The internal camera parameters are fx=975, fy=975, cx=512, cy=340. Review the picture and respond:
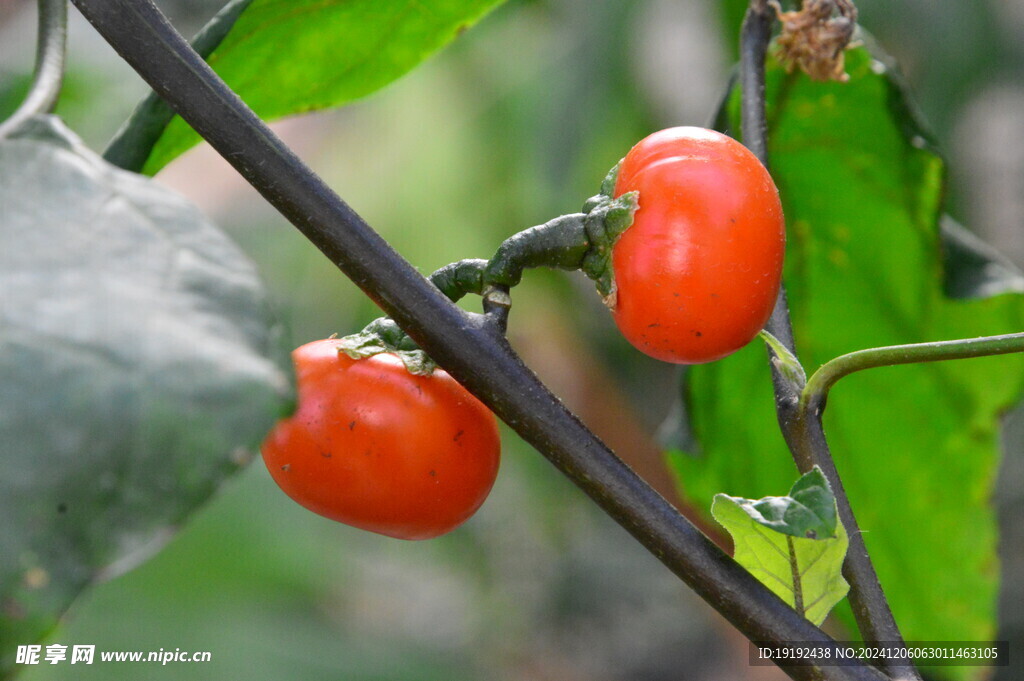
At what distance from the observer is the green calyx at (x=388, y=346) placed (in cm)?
40

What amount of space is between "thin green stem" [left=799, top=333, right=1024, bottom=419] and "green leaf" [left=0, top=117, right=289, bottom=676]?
0.20m

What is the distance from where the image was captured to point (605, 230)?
0.37 metres

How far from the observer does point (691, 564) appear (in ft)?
1.04

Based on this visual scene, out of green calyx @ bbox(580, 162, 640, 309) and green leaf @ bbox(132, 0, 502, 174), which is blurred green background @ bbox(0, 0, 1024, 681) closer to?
green leaf @ bbox(132, 0, 502, 174)

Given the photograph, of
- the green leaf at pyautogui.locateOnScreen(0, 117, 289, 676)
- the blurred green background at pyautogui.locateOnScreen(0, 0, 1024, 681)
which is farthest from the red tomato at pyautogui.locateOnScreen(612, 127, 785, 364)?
the blurred green background at pyautogui.locateOnScreen(0, 0, 1024, 681)

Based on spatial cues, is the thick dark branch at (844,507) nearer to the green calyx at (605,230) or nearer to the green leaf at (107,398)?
the green calyx at (605,230)

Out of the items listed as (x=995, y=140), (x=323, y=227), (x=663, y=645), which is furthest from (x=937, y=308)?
(x=995, y=140)

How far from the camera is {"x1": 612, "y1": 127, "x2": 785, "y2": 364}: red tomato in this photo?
0.35m

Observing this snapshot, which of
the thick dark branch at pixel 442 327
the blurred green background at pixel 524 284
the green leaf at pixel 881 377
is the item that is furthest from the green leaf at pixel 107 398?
the blurred green background at pixel 524 284

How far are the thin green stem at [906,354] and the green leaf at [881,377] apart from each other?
301 millimetres

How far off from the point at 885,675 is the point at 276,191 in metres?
0.25

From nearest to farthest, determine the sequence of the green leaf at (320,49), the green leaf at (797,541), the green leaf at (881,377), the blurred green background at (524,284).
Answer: the green leaf at (797,541) → the green leaf at (320,49) → the green leaf at (881,377) → the blurred green background at (524,284)

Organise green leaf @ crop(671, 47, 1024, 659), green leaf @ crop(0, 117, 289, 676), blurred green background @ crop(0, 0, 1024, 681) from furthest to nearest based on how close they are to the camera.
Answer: blurred green background @ crop(0, 0, 1024, 681), green leaf @ crop(671, 47, 1024, 659), green leaf @ crop(0, 117, 289, 676)

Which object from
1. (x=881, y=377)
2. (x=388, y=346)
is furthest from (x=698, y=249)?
(x=881, y=377)
